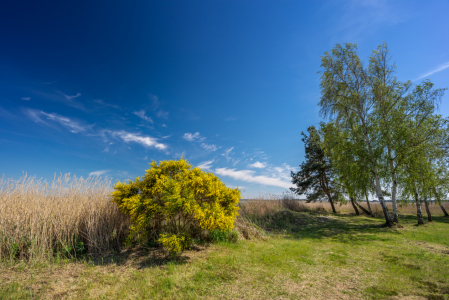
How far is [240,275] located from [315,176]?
2188 centimetres

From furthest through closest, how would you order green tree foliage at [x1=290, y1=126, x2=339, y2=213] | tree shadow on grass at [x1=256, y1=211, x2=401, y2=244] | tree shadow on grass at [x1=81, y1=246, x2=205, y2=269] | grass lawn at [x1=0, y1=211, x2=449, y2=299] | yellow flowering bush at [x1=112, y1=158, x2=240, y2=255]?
green tree foliage at [x1=290, y1=126, x2=339, y2=213]
tree shadow on grass at [x1=256, y1=211, x2=401, y2=244]
yellow flowering bush at [x1=112, y1=158, x2=240, y2=255]
tree shadow on grass at [x1=81, y1=246, x2=205, y2=269]
grass lawn at [x1=0, y1=211, x2=449, y2=299]

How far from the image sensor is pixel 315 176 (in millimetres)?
23609

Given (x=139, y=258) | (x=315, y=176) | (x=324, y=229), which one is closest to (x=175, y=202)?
(x=139, y=258)

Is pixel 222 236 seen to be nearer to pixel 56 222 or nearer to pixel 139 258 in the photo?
pixel 139 258

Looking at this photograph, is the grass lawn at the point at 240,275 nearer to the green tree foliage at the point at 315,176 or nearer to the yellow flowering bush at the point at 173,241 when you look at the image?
the yellow flowering bush at the point at 173,241

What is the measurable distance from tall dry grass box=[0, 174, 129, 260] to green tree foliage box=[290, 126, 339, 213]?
21.9 meters

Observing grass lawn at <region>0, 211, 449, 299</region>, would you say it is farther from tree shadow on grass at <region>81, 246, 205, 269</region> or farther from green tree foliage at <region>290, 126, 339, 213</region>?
green tree foliage at <region>290, 126, 339, 213</region>

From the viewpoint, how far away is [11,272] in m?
4.46

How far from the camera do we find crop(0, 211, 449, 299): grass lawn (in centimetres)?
388

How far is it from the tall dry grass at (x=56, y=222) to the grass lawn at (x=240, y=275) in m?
0.60

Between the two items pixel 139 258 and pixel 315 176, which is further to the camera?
pixel 315 176

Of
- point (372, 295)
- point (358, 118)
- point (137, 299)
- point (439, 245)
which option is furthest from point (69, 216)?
point (358, 118)

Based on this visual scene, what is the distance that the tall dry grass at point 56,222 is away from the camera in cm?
523

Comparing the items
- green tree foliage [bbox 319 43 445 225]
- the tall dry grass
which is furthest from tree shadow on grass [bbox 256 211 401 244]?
the tall dry grass
